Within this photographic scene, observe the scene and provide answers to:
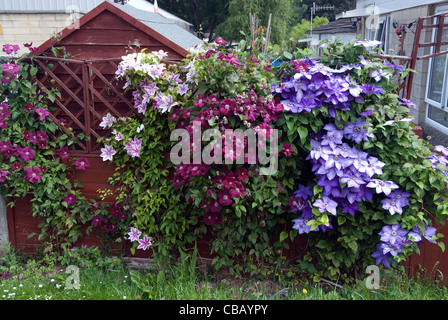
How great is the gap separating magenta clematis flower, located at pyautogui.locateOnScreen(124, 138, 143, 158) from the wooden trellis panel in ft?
0.92

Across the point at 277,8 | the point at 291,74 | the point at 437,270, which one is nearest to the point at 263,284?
the point at 437,270

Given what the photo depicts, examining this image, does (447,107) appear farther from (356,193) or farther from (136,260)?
(136,260)

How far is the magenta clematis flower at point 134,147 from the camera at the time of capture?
124 inches

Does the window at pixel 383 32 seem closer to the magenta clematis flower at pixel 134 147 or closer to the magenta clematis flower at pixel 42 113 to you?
the magenta clematis flower at pixel 134 147

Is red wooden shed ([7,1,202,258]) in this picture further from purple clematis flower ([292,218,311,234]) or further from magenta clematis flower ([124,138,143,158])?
purple clematis flower ([292,218,311,234])

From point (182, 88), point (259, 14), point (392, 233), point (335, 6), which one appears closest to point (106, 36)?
point (182, 88)

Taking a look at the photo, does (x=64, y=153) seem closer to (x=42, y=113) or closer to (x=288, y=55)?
(x=42, y=113)

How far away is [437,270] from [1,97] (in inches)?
148

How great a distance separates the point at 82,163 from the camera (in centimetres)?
334

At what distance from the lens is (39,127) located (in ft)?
11.1

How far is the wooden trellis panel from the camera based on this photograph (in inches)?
130

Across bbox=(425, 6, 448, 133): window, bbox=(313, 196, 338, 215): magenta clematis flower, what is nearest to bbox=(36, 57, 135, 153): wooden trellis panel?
bbox=(313, 196, 338, 215): magenta clematis flower

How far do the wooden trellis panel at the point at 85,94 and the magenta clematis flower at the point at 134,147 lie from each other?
281 millimetres

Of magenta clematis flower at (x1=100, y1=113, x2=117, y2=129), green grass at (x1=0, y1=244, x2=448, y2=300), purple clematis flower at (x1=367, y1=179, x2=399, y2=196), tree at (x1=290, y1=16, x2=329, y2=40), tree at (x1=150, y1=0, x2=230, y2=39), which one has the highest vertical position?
tree at (x1=150, y1=0, x2=230, y2=39)
